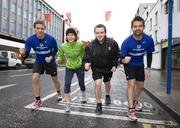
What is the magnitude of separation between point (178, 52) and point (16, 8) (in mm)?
29884

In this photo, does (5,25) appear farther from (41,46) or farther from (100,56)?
(100,56)

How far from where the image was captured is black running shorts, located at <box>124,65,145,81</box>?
6996 mm

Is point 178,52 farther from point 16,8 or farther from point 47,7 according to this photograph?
point 47,7

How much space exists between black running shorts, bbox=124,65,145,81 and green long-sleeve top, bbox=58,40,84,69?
1257mm

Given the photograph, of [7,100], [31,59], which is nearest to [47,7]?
[31,59]

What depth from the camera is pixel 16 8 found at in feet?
188

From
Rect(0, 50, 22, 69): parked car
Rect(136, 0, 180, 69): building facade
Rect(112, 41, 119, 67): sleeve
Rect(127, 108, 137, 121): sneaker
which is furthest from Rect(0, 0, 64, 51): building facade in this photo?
Rect(127, 108, 137, 121): sneaker

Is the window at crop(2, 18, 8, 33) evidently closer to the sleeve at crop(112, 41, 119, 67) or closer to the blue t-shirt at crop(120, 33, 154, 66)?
the sleeve at crop(112, 41, 119, 67)

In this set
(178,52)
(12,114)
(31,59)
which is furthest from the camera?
(31,59)

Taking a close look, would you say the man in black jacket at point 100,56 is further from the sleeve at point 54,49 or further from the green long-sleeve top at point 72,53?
the sleeve at point 54,49

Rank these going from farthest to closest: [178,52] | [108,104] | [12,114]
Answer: [178,52] < [108,104] < [12,114]

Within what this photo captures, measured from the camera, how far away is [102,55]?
717 cm

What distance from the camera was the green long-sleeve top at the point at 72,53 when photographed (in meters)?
7.82

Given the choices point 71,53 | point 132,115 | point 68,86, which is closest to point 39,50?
point 71,53
